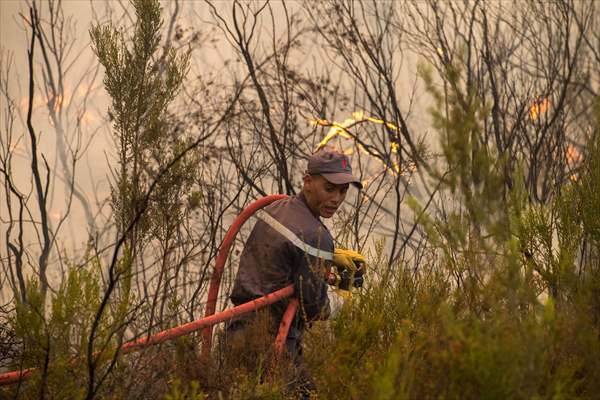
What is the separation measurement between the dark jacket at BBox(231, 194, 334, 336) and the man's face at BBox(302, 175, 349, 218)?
5 cm

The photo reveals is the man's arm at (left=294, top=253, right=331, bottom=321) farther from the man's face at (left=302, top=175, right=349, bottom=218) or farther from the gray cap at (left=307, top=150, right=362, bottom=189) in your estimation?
the gray cap at (left=307, top=150, right=362, bottom=189)

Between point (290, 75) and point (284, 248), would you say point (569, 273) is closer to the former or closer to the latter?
point (284, 248)

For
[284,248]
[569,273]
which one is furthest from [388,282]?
[569,273]

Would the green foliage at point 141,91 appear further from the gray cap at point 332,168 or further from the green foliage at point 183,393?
the green foliage at point 183,393

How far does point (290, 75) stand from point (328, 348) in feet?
15.2

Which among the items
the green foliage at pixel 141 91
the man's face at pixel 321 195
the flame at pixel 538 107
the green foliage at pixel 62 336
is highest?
the flame at pixel 538 107

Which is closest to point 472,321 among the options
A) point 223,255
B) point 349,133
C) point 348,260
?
point 348,260

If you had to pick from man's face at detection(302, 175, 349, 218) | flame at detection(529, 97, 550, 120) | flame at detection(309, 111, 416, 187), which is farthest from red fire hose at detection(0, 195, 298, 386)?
A: flame at detection(529, 97, 550, 120)

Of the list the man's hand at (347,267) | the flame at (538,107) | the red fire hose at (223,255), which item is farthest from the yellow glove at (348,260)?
the flame at (538,107)

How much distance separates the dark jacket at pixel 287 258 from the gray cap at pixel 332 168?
17cm

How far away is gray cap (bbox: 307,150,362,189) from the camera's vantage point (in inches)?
155

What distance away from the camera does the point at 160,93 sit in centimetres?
458

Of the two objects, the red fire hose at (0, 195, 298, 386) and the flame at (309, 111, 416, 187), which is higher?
the flame at (309, 111, 416, 187)

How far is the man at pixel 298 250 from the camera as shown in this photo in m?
3.74
